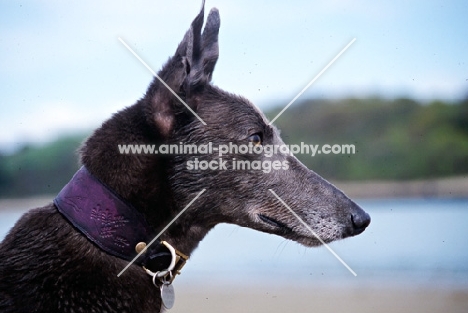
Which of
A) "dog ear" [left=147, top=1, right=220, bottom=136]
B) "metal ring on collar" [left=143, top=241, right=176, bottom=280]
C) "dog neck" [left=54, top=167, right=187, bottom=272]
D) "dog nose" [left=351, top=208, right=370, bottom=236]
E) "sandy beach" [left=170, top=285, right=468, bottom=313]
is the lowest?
"sandy beach" [left=170, top=285, right=468, bottom=313]

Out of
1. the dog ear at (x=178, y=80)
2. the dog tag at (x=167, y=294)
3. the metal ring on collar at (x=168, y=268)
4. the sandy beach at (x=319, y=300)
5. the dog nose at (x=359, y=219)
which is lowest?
the sandy beach at (x=319, y=300)

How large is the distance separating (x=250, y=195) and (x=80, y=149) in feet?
3.22

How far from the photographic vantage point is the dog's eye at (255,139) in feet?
12.7

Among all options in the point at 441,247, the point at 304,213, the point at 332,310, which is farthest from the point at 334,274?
the point at 304,213

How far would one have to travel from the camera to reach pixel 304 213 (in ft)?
13.0

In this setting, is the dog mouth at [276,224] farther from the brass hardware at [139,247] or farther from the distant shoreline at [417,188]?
the distant shoreline at [417,188]

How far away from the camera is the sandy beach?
8.95 metres

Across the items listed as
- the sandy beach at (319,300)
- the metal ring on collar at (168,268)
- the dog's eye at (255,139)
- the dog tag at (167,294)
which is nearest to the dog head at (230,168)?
the dog's eye at (255,139)

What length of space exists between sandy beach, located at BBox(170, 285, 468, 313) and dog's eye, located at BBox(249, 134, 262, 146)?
17.7 feet

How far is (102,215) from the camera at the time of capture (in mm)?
3334

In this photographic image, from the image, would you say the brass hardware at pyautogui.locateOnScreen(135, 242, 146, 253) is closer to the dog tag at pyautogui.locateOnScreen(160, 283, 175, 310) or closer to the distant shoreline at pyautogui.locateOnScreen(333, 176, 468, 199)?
the dog tag at pyautogui.locateOnScreen(160, 283, 175, 310)

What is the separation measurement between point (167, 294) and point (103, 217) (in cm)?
57

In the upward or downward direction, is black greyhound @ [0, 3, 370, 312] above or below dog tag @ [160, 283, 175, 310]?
above

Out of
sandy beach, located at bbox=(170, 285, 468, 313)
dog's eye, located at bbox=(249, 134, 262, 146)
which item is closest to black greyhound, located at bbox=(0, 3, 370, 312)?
dog's eye, located at bbox=(249, 134, 262, 146)
